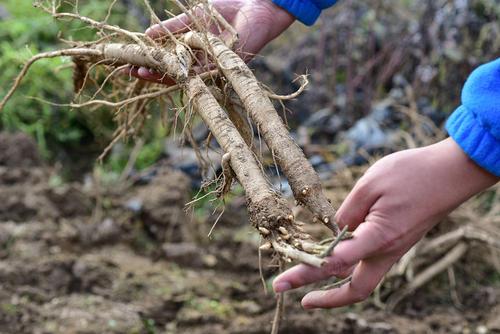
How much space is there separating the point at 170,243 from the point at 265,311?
1.99 feet

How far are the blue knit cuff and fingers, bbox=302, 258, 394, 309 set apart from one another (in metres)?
0.26

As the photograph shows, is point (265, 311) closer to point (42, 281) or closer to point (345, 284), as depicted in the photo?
point (42, 281)

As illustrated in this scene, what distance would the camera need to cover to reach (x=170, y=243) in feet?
10.3

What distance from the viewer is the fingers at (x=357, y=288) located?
139 centimetres

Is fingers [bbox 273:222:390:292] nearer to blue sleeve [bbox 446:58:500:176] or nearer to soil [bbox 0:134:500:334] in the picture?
blue sleeve [bbox 446:58:500:176]

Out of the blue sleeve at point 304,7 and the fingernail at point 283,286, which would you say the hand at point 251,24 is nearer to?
the blue sleeve at point 304,7

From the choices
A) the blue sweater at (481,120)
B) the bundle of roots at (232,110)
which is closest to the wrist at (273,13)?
the bundle of roots at (232,110)

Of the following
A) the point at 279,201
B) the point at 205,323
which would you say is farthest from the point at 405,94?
the point at 279,201

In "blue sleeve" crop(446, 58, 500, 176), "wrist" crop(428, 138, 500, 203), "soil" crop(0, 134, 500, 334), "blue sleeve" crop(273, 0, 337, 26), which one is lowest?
"soil" crop(0, 134, 500, 334)

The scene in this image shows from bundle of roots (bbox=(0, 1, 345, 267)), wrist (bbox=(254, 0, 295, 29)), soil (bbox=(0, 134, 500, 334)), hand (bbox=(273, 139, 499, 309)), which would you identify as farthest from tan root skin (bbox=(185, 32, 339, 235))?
soil (bbox=(0, 134, 500, 334))

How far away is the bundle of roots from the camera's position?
1.46 m

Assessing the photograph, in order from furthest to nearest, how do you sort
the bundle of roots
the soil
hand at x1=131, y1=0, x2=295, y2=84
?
the soil
hand at x1=131, y1=0, x2=295, y2=84
the bundle of roots

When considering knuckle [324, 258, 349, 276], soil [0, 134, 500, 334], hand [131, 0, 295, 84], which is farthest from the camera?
soil [0, 134, 500, 334]

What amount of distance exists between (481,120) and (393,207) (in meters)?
0.26
